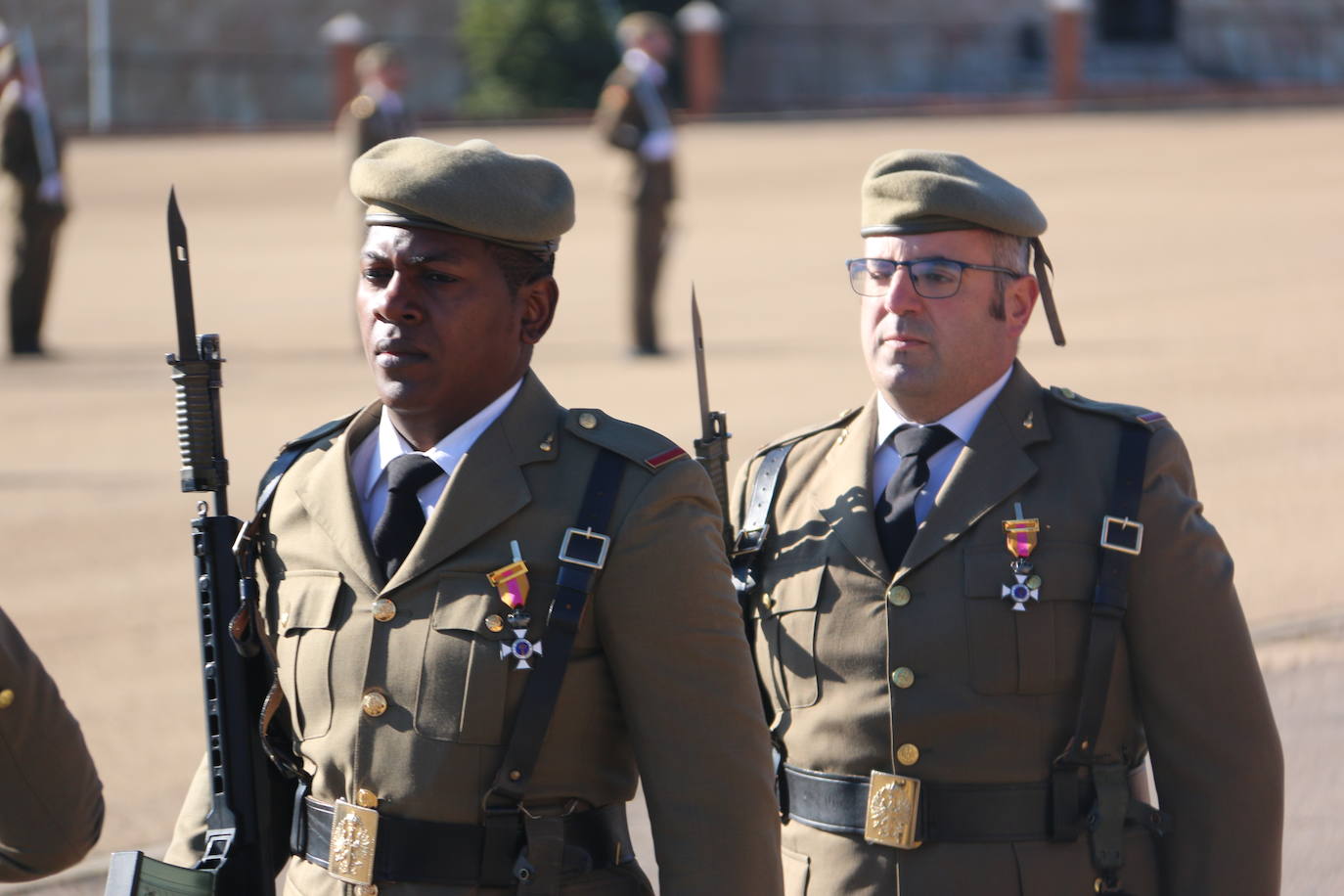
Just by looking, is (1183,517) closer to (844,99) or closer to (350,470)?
(350,470)

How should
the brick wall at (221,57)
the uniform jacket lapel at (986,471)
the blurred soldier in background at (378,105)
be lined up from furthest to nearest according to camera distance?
the brick wall at (221,57)
the blurred soldier in background at (378,105)
the uniform jacket lapel at (986,471)

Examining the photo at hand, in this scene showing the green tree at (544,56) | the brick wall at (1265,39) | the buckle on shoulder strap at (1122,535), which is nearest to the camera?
the buckle on shoulder strap at (1122,535)

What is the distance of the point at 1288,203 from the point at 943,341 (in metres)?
20.2

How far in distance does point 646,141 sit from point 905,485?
11.3 m

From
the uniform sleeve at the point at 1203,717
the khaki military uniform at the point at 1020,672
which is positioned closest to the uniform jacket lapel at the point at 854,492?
the khaki military uniform at the point at 1020,672

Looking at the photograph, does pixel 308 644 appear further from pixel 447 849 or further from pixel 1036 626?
pixel 1036 626

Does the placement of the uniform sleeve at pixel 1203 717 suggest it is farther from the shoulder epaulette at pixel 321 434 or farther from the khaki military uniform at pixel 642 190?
the khaki military uniform at pixel 642 190

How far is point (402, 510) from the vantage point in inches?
122

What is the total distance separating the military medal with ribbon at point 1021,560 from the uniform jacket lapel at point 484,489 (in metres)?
0.89

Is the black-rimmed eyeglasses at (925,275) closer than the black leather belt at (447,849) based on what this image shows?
No

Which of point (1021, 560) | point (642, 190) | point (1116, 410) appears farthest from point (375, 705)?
point (642, 190)

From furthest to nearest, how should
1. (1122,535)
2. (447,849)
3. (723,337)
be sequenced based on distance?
(723,337) → (1122,535) → (447,849)

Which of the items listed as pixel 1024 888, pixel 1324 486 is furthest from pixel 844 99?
pixel 1024 888

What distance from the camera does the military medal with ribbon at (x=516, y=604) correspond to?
2.93 m
